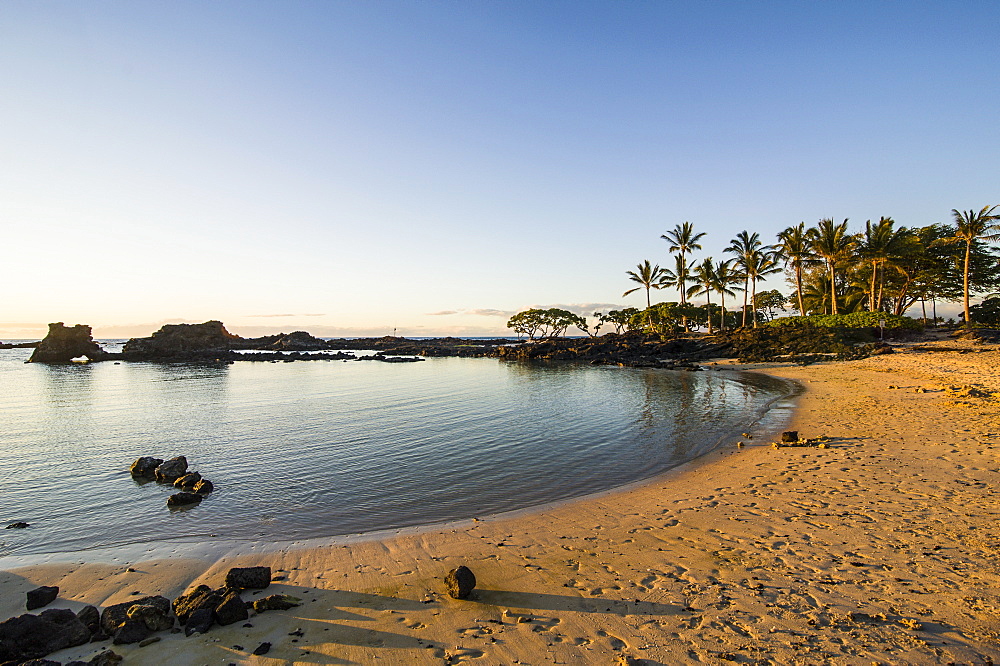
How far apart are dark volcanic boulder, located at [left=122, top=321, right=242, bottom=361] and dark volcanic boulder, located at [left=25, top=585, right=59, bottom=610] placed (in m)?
97.5

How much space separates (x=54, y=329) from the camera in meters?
80.0

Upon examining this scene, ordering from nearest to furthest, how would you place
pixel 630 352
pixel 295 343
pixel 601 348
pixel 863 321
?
pixel 863 321 < pixel 630 352 < pixel 601 348 < pixel 295 343

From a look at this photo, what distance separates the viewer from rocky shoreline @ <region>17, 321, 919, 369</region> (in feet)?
169

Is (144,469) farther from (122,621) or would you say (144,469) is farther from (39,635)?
(39,635)

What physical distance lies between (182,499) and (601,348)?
2701 inches

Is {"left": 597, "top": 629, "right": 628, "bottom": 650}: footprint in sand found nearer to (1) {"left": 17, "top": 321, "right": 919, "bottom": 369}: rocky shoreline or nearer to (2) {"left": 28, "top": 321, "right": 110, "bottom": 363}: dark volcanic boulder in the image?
(1) {"left": 17, "top": 321, "right": 919, "bottom": 369}: rocky shoreline

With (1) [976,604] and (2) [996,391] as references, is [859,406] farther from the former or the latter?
(1) [976,604]

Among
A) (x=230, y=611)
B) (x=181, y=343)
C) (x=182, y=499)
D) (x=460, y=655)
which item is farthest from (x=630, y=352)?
(x=181, y=343)

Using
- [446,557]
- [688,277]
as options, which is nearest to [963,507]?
[446,557]

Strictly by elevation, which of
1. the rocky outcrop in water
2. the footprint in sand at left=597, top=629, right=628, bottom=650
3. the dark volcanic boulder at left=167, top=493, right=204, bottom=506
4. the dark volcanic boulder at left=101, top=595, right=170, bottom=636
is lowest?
the dark volcanic boulder at left=167, top=493, right=204, bottom=506

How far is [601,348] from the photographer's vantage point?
75500 mm

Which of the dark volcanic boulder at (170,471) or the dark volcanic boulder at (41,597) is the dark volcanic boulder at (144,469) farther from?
the dark volcanic boulder at (41,597)

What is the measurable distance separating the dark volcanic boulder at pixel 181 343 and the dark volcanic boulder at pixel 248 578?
99077mm

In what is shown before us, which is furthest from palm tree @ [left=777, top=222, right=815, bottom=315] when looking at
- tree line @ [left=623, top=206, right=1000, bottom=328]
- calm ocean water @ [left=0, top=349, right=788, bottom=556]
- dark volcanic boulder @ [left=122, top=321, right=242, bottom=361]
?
dark volcanic boulder @ [left=122, top=321, right=242, bottom=361]
